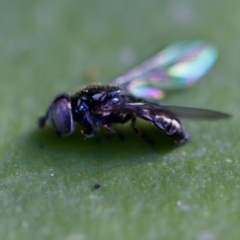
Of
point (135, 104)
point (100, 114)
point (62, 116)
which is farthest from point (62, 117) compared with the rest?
point (135, 104)

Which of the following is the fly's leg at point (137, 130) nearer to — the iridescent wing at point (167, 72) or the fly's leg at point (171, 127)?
the fly's leg at point (171, 127)

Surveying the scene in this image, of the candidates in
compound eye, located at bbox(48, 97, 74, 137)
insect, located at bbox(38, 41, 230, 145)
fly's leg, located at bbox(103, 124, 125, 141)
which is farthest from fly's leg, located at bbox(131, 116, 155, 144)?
compound eye, located at bbox(48, 97, 74, 137)

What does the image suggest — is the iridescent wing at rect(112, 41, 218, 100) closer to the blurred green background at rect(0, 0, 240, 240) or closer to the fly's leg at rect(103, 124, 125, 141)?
the blurred green background at rect(0, 0, 240, 240)

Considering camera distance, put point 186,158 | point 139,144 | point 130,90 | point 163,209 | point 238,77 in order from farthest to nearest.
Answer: point 238,77, point 130,90, point 139,144, point 186,158, point 163,209

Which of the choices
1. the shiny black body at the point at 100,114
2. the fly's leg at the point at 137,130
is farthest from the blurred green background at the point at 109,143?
the shiny black body at the point at 100,114

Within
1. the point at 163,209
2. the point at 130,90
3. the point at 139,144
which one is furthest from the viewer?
the point at 130,90

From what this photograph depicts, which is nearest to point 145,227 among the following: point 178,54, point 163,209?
point 163,209

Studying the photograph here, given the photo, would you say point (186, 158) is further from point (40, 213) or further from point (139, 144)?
point (40, 213)

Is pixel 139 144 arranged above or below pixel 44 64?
below
